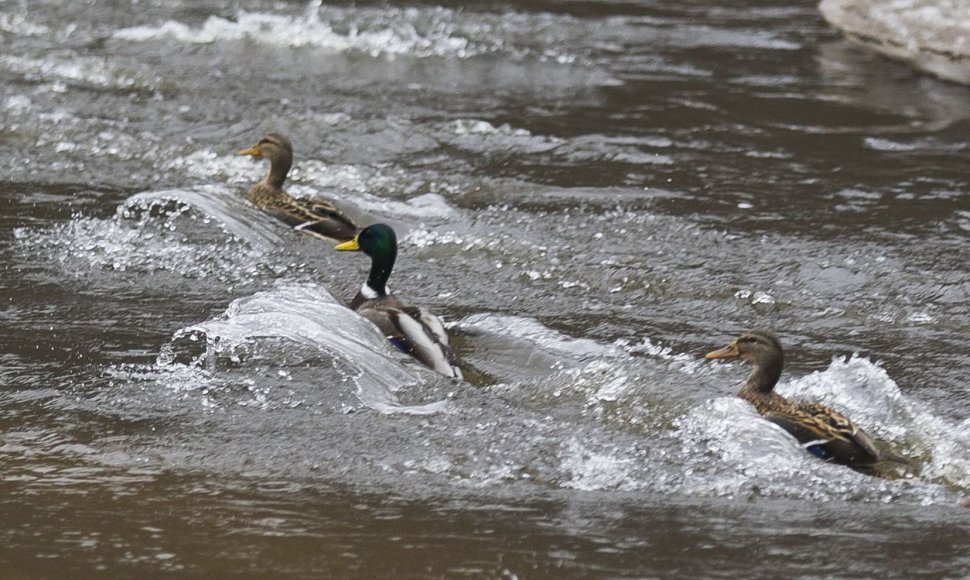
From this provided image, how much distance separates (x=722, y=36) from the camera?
53.8 ft

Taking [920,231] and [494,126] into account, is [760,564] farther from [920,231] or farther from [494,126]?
[494,126]

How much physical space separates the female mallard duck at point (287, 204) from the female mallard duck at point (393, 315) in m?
1.25

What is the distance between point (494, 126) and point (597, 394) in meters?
5.99

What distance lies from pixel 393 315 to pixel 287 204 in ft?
8.94

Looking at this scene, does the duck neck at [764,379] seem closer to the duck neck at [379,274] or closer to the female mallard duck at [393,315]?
the female mallard duck at [393,315]

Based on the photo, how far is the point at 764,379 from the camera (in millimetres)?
6684

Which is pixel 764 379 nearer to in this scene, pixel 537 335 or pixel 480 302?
pixel 537 335

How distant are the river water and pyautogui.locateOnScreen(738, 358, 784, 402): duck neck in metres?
0.12

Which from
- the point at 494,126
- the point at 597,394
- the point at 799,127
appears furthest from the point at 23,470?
the point at 799,127

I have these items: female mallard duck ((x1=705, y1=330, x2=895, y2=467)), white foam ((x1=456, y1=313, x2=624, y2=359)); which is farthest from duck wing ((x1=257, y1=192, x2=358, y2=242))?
female mallard duck ((x1=705, y1=330, x2=895, y2=467))

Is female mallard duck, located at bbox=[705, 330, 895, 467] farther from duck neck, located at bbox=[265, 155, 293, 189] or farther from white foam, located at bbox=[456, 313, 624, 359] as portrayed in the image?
duck neck, located at bbox=[265, 155, 293, 189]

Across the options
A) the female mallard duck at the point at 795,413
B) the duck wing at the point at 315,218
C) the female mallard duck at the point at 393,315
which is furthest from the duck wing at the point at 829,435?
the duck wing at the point at 315,218

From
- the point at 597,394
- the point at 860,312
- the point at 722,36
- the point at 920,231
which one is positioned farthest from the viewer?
the point at 722,36

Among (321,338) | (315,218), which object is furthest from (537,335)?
(315,218)
